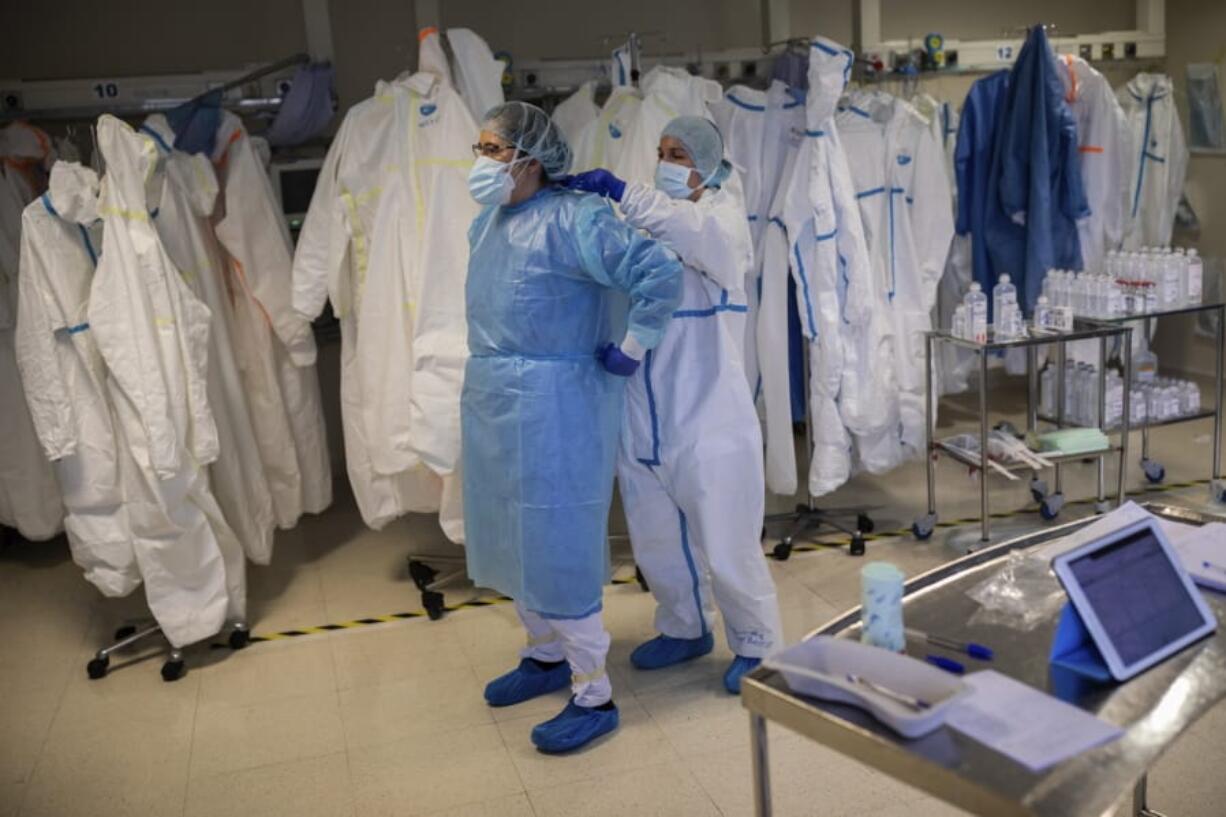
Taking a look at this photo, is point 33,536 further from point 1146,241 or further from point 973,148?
point 1146,241

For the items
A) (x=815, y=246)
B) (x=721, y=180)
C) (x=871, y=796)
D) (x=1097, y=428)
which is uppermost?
(x=721, y=180)

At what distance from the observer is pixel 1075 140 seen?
16.9ft

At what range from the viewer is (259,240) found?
13.8 feet

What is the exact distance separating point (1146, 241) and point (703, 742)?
4.29 meters

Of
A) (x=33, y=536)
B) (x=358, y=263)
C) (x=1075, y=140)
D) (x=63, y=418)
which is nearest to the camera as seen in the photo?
(x=63, y=418)

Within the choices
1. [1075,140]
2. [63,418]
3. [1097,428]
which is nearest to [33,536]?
[63,418]

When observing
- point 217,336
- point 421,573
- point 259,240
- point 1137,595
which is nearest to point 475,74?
point 259,240

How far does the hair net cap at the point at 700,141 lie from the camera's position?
3.20 m

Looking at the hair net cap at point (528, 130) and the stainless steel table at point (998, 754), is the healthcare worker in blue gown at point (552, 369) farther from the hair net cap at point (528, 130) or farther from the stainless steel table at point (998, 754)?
the stainless steel table at point (998, 754)

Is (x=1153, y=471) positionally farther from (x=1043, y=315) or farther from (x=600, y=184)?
(x=600, y=184)

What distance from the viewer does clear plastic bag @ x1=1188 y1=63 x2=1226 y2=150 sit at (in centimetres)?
607

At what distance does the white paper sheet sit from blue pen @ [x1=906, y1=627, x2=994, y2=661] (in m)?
0.12

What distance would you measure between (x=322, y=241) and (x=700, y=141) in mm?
1495

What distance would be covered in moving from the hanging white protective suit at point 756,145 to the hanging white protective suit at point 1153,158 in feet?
7.97
